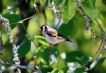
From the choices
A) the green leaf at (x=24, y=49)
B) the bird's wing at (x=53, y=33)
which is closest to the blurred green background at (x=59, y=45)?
the green leaf at (x=24, y=49)

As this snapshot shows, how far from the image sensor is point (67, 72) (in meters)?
1.93

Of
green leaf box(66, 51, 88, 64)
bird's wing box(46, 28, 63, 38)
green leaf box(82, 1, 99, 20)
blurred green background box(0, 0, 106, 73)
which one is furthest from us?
bird's wing box(46, 28, 63, 38)

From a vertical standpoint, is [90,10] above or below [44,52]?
above

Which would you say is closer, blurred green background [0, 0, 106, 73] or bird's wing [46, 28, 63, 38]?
blurred green background [0, 0, 106, 73]

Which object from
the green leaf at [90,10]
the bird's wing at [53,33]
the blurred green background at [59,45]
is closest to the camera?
the green leaf at [90,10]

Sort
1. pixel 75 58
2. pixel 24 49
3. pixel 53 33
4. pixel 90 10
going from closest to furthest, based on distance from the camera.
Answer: pixel 90 10, pixel 24 49, pixel 75 58, pixel 53 33

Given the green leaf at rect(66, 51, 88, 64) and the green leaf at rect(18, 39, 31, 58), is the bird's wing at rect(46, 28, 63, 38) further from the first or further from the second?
the green leaf at rect(18, 39, 31, 58)

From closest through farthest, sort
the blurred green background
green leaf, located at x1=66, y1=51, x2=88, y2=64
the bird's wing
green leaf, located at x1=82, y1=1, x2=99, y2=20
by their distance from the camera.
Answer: green leaf, located at x1=82, y1=1, x2=99, y2=20
the blurred green background
green leaf, located at x1=66, y1=51, x2=88, y2=64
the bird's wing

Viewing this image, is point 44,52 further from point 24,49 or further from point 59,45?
point 59,45

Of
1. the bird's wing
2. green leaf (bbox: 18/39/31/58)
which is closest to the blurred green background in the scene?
green leaf (bbox: 18/39/31/58)

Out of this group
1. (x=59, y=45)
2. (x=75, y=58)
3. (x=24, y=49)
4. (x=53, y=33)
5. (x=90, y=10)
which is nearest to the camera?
(x=90, y=10)

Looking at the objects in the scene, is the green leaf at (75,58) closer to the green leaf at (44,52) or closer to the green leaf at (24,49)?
the green leaf at (44,52)

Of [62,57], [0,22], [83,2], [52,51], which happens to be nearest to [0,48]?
[0,22]

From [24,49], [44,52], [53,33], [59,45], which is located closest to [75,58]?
[44,52]
